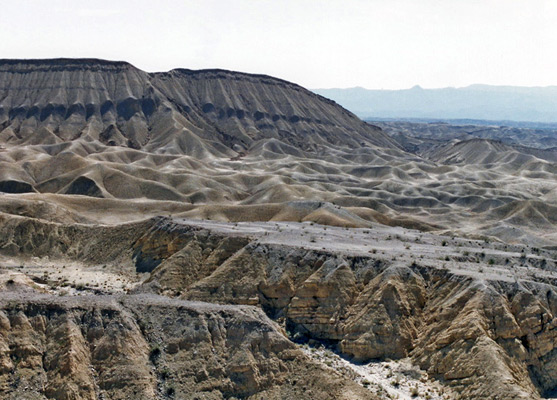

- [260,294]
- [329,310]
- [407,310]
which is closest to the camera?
[407,310]

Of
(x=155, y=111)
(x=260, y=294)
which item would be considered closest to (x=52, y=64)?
(x=155, y=111)

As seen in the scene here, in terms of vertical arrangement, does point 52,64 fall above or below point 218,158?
above

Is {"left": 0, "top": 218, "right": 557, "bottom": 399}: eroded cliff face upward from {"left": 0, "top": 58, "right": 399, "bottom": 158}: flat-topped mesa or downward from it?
downward

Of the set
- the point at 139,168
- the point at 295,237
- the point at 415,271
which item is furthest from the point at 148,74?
the point at 415,271

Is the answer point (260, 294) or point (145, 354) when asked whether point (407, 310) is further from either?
point (145, 354)

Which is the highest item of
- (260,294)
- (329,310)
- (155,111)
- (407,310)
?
(155,111)

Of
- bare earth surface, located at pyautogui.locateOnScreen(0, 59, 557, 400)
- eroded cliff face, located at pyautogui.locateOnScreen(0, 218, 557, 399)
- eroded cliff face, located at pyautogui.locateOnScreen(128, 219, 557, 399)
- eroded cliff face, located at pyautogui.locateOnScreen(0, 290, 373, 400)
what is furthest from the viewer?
eroded cliff face, located at pyautogui.locateOnScreen(128, 219, 557, 399)

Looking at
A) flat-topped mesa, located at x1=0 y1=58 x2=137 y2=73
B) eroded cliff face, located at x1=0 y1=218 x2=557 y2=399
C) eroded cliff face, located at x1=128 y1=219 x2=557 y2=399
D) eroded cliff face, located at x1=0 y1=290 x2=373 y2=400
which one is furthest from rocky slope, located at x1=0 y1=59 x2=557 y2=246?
eroded cliff face, located at x1=0 y1=290 x2=373 y2=400

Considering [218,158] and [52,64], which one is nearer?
[218,158]

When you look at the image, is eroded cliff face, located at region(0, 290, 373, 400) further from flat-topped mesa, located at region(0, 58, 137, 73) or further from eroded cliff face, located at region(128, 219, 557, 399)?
flat-topped mesa, located at region(0, 58, 137, 73)

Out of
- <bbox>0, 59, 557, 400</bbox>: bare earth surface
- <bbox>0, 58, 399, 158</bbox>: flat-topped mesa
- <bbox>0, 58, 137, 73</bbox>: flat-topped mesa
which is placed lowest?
<bbox>0, 59, 557, 400</bbox>: bare earth surface

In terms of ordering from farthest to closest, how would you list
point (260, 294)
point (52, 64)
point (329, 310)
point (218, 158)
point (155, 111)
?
point (52, 64), point (155, 111), point (218, 158), point (260, 294), point (329, 310)
